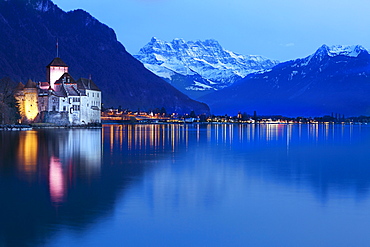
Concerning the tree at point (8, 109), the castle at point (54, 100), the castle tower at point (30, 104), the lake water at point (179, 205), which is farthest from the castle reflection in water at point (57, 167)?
the castle tower at point (30, 104)

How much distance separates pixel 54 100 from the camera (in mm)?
96062

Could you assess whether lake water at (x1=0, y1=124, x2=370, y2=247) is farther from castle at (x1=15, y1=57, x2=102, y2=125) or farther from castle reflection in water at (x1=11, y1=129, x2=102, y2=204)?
castle at (x1=15, y1=57, x2=102, y2=125)

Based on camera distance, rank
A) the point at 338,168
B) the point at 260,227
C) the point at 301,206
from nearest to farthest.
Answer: the point at 260,227 < the point at 301,206 < the point at 338,168

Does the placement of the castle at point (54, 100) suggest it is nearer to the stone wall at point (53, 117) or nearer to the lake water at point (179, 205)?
the stone wall at point (53, 117)

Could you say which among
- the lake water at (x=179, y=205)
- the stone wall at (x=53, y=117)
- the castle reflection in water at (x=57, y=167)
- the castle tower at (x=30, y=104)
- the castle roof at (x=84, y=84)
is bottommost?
the lake water at (x=179, y=205)

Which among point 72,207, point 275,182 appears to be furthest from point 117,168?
point 72,207

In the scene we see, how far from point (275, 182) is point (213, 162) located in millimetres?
9919

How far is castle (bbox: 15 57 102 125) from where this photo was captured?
9606 cm

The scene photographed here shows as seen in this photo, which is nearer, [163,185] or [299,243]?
[299,243]

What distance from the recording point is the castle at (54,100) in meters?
96.1

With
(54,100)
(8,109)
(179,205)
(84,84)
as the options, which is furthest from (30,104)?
(179,205)

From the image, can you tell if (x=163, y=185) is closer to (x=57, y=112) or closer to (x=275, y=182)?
(x=275, y=182)

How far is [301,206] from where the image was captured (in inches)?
631

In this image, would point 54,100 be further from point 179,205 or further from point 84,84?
point 179,205
